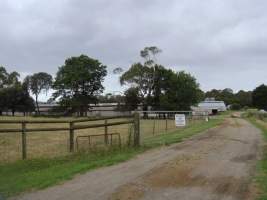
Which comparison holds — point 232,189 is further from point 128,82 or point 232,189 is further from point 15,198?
point 128,82

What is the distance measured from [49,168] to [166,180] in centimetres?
364

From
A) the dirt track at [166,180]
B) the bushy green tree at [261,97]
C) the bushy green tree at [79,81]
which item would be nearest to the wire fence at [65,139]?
the dirt track at [166,180]

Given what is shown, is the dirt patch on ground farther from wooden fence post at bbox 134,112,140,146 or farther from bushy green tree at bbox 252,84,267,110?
bushy green tree at bbox 252,84,267,110

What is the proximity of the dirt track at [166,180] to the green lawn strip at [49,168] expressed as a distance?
426 millimetres

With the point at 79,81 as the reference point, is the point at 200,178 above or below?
below

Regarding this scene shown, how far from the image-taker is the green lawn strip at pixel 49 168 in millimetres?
9711

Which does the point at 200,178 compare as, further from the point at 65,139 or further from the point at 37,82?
the point at 37,82

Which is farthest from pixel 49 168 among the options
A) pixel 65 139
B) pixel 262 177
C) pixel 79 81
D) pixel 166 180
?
pixel 79 81

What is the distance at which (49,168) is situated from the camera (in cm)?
1235

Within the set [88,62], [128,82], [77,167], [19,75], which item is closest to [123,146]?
[77,167]

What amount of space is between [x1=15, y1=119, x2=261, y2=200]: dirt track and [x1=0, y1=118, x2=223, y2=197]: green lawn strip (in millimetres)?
426

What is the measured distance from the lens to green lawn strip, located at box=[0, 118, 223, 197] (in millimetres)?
9711

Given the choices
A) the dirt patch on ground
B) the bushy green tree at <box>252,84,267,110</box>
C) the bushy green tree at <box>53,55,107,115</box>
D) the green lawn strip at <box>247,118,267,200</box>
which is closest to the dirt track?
the dirt patch on ground

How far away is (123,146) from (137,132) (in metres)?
0.87
